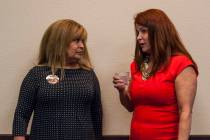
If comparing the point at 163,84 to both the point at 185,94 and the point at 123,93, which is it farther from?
the point at 123,93

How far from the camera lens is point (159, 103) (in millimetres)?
1667

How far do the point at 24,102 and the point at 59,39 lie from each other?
0.39 meters

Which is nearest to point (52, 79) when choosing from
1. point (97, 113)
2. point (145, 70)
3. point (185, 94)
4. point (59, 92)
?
point (59, 92)

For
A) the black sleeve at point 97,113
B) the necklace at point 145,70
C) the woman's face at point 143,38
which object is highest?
the woman's face at point 143,38

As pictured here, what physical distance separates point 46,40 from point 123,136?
2.34 ft

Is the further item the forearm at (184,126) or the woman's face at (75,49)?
the woman's face at (75,49)

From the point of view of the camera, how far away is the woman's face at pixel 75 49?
1.86m

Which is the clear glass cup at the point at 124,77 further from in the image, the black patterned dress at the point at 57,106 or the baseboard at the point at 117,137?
the baseboard at the point at 117,137

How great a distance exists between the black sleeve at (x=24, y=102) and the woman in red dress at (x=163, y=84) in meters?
0.46

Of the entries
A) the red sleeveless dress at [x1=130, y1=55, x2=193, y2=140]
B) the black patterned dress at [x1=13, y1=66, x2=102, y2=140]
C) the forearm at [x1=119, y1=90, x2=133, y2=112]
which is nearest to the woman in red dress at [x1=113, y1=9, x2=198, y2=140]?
the red sleeveless dress at [x1=130, y1=55, x2=193, y2=140]

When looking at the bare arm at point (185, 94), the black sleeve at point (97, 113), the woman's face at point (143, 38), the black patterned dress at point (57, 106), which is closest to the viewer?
the bare arm at point (185, 94)

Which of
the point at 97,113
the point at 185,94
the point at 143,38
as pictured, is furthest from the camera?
the point at 97,113

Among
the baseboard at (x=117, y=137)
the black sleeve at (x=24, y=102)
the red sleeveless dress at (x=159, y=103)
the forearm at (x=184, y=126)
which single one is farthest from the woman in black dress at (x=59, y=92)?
the forearm at (x=184, y=126)

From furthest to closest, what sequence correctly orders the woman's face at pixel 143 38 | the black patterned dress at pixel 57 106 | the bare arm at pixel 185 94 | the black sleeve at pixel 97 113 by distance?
the black sleeve at pixel 97 113
the black patterned dress at pixel 57 106
the woman's face at pixel 143 38
the bare arm at pixel 185 94
